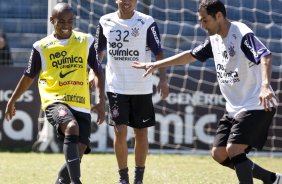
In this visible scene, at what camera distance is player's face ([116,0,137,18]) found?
8.04 metres

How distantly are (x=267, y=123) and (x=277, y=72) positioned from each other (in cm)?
541

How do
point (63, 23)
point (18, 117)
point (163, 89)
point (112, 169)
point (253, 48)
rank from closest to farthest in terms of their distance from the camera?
point (253, 48) < point (63, 23) < point (163, 89) < point (112, 169) < point (18, 117)

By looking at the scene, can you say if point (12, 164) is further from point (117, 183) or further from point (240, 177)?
point (240, 177)

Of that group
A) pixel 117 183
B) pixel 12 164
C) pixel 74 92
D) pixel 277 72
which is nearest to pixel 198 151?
pixel 277 72

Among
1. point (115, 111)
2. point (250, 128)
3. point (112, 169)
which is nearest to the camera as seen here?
point (250, 128)

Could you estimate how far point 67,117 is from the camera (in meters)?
6.94

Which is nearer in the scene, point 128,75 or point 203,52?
point 203,52

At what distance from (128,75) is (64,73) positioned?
1156 mm

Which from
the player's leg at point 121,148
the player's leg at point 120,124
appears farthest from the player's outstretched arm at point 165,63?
the player's leg at point 121,148

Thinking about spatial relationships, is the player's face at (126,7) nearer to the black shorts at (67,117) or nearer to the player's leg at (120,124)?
the player's leg at (120,124)

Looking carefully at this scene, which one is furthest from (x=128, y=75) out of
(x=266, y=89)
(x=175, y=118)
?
(x=175, y=118)

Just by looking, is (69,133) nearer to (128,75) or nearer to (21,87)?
(21,87)

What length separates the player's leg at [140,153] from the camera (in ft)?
26.7

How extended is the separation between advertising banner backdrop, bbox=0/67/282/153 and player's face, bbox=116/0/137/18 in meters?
4.07
